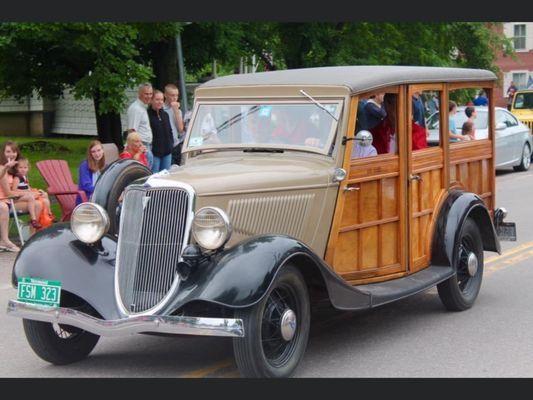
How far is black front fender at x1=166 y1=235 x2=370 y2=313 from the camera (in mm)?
5844

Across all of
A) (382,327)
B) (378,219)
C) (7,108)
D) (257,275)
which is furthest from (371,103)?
(7,108)

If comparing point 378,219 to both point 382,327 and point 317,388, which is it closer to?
point 382,327

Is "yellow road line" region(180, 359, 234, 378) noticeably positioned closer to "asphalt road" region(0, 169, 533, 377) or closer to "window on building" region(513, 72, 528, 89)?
"asphalt road" region(0, 169, 533, 377)

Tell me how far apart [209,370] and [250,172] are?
1378mm

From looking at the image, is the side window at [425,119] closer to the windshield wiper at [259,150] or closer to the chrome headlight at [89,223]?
the windshield wiper at [259,150]

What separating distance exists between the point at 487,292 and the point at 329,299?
308 centimetres

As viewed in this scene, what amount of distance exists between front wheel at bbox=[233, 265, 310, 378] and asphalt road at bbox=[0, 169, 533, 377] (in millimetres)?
267

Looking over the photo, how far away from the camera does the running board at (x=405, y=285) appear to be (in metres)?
7.14

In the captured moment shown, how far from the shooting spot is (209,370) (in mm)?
6539

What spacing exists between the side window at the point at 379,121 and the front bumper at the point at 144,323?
7.74ft

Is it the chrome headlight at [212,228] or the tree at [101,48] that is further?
the tree at [101,48]

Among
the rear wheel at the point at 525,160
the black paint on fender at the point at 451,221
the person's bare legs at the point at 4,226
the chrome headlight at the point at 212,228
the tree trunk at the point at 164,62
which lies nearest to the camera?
the chrome headlight at the point at 212,228

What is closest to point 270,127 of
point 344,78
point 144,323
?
point 344,78

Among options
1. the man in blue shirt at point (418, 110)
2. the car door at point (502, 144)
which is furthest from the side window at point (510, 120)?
the man in blue shirt at point (418, 110)
